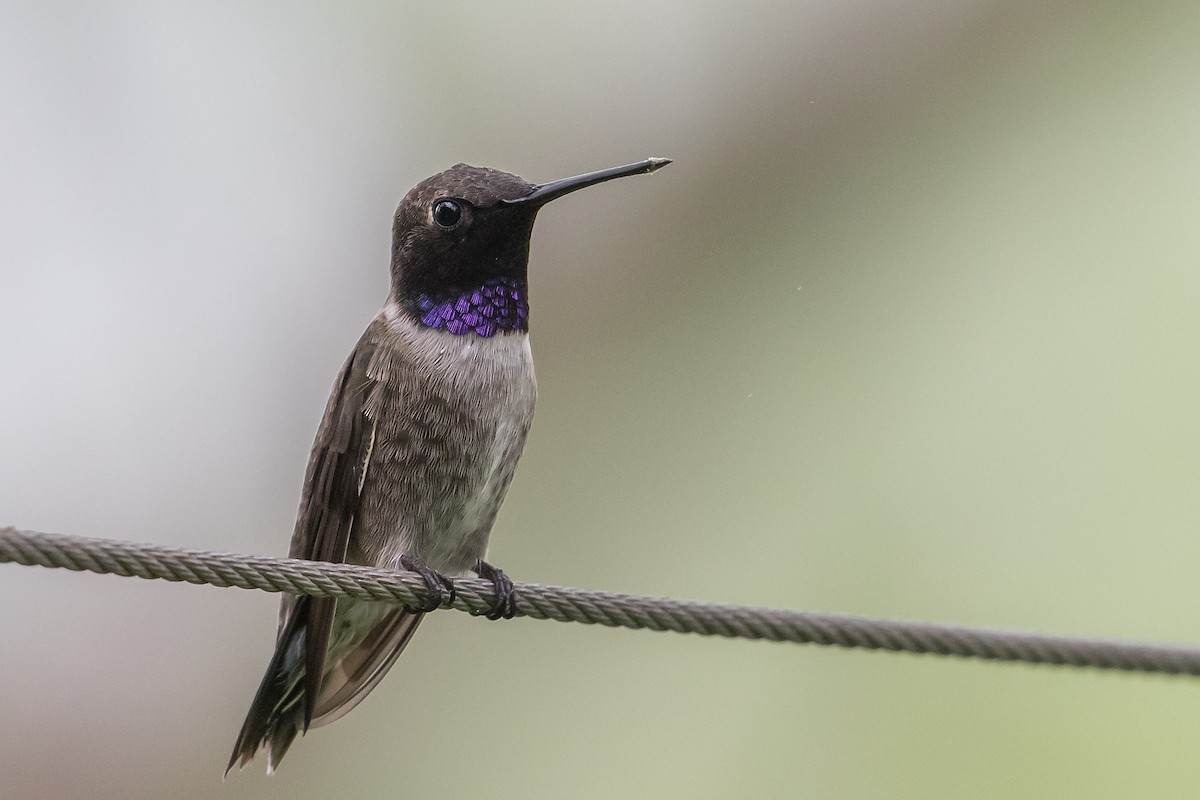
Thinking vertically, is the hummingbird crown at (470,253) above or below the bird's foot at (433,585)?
above

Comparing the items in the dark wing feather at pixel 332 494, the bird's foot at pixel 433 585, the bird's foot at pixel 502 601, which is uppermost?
the dark wing feather at pixel 332 494

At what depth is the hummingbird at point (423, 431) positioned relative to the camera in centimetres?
262

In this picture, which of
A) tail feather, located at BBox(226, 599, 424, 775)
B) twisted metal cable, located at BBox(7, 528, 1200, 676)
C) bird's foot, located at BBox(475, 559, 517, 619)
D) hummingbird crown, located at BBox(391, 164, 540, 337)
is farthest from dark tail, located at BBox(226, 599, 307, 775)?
twisted metal cable, located at BBox(7, 528, 1200, 676)

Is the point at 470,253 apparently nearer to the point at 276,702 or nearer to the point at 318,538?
the point at 318,538

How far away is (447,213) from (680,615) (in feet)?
4.45

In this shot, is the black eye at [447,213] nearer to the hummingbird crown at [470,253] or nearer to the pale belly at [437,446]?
the hummingbird crown at [470,253]

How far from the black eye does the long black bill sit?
0.13 m

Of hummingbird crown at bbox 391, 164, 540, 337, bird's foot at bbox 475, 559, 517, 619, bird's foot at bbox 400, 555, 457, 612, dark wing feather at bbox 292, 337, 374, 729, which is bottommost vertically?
bird's foot at bbox 475, 559, 517, 619

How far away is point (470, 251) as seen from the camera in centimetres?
284

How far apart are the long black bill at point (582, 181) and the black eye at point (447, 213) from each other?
13cm

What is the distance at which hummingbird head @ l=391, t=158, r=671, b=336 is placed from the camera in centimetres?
278

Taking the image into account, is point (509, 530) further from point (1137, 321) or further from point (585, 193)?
point (1137, 321)

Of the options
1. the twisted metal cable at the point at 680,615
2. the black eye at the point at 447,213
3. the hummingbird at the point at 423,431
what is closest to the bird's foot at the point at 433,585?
the hummingbird at the point at 423,431

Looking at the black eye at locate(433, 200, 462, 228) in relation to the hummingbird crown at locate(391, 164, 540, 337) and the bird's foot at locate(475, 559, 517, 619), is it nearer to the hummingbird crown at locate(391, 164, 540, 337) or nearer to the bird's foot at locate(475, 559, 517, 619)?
the hummingbird crown at locate(391, 164, 540, 337)
